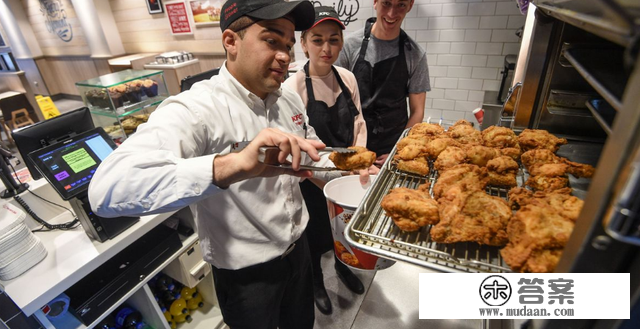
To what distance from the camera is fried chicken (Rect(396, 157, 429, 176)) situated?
4.70ft

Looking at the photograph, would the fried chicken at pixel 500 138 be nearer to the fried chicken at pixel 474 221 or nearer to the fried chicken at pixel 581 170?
the fried chicken at pixel 581 170

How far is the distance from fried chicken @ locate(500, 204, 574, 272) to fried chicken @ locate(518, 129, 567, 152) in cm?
57

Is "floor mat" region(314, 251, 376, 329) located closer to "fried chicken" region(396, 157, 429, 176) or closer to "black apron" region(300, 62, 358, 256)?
A: "black apron" region(300, 62, 358, 256)

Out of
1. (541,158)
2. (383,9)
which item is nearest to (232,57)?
(541,158)

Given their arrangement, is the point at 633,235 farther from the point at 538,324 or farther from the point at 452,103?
the point at 452,103

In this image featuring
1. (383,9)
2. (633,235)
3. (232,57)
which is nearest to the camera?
(633,235)

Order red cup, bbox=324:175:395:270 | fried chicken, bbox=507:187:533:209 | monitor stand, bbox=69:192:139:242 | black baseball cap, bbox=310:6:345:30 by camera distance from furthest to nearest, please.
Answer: black baseball cap, bbox=310:6:345:30
monitor stand, bbox=69:192:139:242
red cup, bbox=324:175:395:270
fried chicken, bbox=507:187:533:209

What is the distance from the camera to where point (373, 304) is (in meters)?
→ 1.91

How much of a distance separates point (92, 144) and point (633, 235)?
2684 mm

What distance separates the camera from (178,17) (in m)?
7.40

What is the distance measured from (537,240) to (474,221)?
179 millimetres

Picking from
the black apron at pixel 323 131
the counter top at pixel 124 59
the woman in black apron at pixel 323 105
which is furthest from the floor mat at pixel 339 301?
the counter top at pixel 124 59

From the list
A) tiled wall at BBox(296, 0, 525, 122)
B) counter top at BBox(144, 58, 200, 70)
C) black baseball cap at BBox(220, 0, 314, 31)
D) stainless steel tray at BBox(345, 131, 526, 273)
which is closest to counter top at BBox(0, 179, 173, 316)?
black baseball cap at BBox(220, 0, 314, 31)

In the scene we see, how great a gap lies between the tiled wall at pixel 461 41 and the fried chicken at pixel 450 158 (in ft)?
11.8
